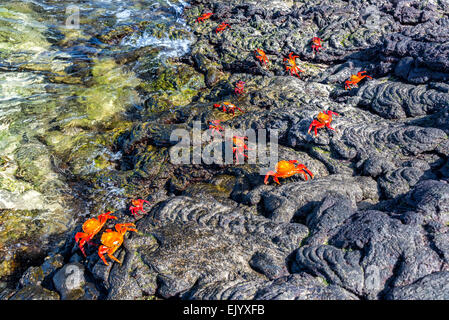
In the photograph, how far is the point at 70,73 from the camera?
38.3ft

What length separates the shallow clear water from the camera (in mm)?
7297

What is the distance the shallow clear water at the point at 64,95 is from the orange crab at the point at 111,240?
2.09 metres

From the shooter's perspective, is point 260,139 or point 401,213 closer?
point 401,213

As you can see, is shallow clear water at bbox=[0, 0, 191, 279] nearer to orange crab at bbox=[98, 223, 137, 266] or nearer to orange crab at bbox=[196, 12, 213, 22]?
orange crab at bbox=[196, 12, 213, 22]

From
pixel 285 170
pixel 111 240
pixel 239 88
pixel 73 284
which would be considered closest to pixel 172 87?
pixel 239 88

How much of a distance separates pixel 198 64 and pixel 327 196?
27.6 feet

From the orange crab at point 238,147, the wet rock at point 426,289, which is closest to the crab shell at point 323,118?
the orange crab at point 238,147

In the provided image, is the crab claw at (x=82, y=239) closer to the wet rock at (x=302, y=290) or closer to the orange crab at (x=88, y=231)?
the orange crab at (x=88, y=231)

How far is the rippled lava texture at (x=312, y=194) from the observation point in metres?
4.12

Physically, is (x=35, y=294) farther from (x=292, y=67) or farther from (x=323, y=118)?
(x=292, y=67)

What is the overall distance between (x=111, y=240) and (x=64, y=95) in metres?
7.73

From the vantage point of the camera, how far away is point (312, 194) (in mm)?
5609
